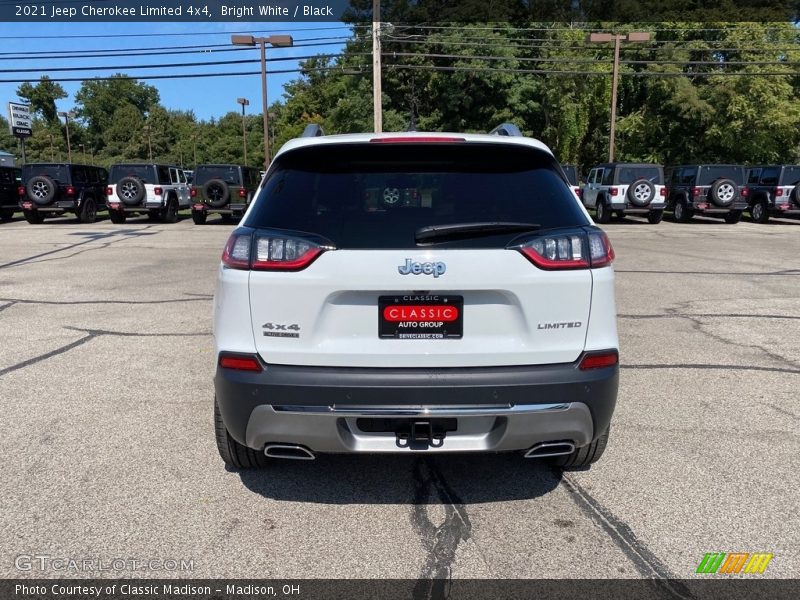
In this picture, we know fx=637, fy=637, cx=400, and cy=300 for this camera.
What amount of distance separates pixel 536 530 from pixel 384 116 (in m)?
35.1

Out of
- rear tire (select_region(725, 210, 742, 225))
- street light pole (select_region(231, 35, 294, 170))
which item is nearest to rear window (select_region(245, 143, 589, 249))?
rear tire (select_region(725, 210, 742, 225))

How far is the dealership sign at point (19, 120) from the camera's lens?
3653cm

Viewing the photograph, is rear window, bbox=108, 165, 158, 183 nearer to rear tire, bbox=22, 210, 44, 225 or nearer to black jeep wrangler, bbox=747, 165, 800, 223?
rear tire, bbox=22, 210, 44, 225

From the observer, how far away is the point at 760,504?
10.3ft

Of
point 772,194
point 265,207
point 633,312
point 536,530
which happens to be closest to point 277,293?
point 265,207

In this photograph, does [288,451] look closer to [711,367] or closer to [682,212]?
[711,367]

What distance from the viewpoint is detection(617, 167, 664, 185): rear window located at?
22.3 meters

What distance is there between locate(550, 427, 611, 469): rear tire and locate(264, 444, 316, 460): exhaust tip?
55.6 inches

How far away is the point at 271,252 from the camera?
2746 millimetres

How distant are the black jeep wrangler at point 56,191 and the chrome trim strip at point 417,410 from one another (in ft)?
72.0

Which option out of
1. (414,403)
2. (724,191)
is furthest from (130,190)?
(414,403)

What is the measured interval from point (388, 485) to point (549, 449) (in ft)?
3.01

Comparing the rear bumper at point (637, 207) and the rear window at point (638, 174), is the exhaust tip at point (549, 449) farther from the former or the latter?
the rear window at point (638, 174)

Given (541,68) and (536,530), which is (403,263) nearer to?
(536,530)
